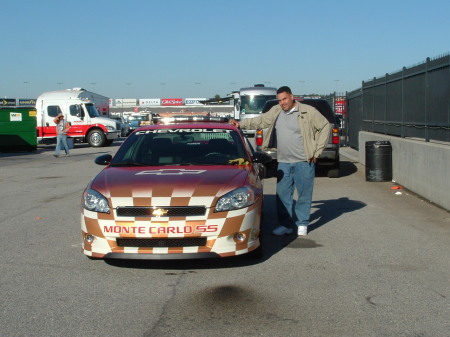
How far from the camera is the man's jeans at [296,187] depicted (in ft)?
24.7

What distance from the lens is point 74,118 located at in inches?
1256

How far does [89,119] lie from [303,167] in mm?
26034

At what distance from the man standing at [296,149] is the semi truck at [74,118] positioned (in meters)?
25.6

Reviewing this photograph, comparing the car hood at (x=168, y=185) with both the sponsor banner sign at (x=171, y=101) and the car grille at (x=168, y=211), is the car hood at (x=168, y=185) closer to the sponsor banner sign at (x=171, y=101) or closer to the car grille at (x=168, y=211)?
the car grille at (x=168, y=211)

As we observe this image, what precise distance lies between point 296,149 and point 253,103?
94.4 ft

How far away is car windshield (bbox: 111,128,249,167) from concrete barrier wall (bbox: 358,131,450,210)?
12.8 ft

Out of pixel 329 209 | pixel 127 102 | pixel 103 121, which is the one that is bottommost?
pixel 329 209

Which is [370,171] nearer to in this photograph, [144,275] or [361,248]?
[361,248]

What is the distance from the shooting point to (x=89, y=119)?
105 ft

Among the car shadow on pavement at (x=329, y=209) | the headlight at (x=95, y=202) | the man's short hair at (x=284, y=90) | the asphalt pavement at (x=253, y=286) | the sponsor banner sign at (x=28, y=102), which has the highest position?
the sponsor banner sign at (x=28, y=102)

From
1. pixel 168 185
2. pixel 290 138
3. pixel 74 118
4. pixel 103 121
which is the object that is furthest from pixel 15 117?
pixel 168 185

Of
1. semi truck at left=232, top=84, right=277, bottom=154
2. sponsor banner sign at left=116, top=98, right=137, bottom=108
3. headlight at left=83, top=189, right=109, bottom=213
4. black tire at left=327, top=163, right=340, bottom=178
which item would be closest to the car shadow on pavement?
headlight at left=83, top=189, right=109, bottom=213

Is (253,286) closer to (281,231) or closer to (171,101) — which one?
(281,231)

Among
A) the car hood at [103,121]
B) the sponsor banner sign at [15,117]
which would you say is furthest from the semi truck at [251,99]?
the sponsor banner sign at [15,117]
